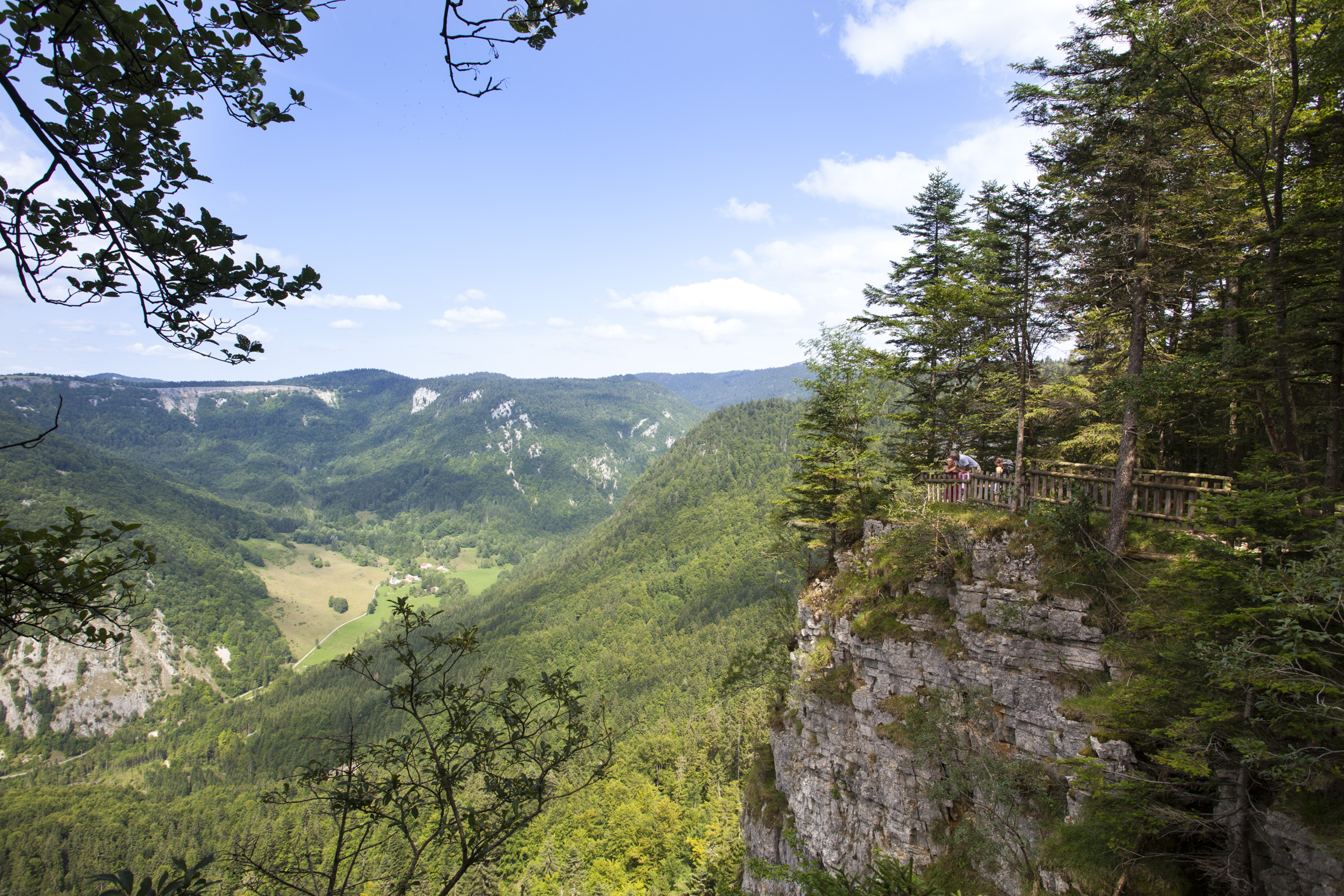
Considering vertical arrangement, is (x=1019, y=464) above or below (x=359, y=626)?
above

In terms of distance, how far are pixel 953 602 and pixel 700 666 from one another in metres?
65.0

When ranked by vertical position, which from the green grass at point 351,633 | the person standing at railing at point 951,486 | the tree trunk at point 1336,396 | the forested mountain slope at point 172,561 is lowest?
the green grass at point 351,633

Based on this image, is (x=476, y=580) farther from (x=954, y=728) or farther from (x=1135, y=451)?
(x=1135, y=451)

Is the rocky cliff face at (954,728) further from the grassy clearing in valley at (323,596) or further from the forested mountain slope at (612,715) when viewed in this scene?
the grassy clearing in valley at (323,596)

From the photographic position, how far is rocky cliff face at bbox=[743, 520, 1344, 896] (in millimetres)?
11070

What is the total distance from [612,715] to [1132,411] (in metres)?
69.7

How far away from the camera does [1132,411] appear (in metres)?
11.3

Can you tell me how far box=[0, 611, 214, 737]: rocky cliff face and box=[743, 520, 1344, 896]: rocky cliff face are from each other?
399 feet

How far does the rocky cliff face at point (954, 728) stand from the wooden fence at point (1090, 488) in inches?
63.6

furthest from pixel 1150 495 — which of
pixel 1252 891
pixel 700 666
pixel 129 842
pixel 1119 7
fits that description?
pixel 129 842

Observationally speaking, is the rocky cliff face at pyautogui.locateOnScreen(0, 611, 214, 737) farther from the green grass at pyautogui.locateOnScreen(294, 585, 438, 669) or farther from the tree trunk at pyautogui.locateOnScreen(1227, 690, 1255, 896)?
the tree trunk at pyautogui.locateOnScreen(1227, 690, 1255, 896)

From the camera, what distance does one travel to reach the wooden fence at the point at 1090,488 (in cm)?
1132

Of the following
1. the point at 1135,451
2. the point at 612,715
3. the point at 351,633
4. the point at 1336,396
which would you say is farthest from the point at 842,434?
the point at 351,633

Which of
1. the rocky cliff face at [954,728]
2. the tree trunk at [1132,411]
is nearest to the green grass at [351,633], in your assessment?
the rocky cliff face at [954,728]
